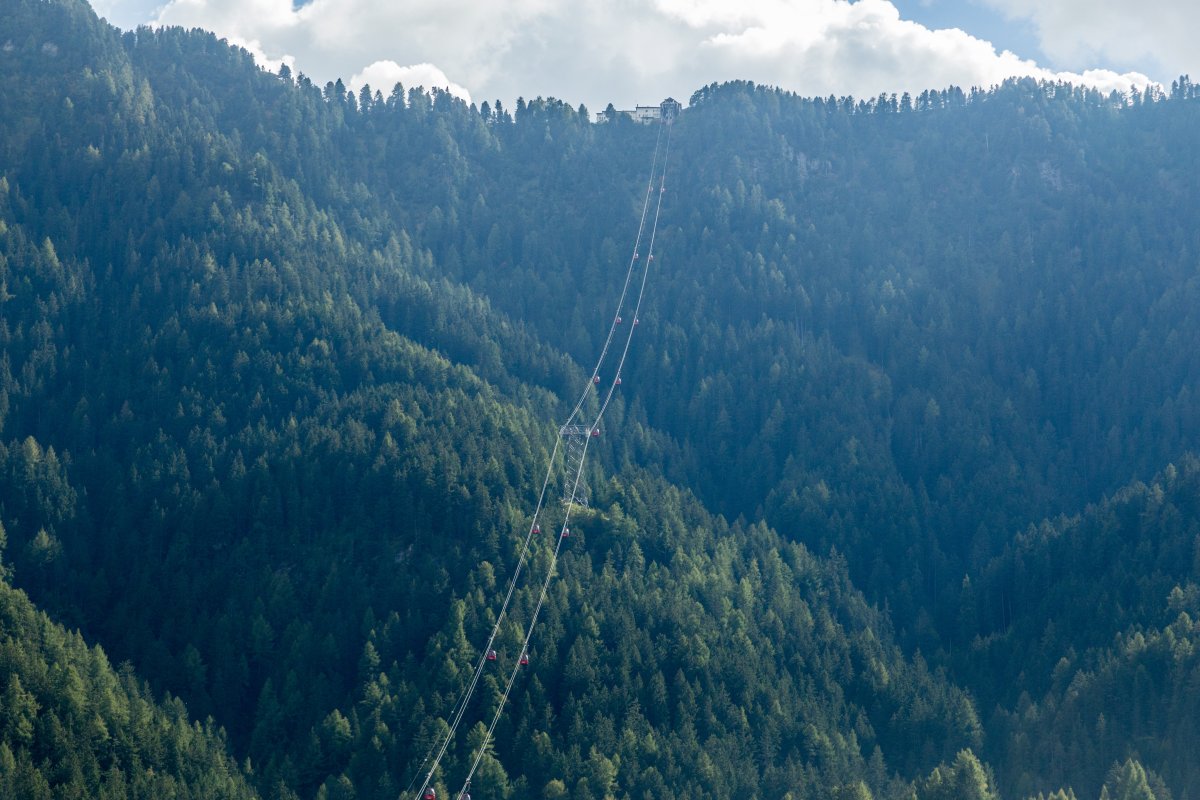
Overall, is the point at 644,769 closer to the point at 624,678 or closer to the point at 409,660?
the point at 624,678

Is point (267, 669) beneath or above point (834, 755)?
beneath

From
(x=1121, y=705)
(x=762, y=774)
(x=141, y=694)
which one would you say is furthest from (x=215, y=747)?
(x=1121, y=705)

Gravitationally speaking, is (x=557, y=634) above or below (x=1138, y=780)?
below

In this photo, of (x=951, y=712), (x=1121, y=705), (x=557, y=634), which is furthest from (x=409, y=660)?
(x=1121, y=705)

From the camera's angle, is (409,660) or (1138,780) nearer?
(1138,780)

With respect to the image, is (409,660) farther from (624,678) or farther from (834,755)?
(834,755)

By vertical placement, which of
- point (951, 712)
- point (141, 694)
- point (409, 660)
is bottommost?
point (141, 694)

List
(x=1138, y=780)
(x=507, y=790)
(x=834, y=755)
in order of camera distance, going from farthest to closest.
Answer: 1. (x=834, y=755)
2. (x=507, y=790)
3. (x=1138, y=780)

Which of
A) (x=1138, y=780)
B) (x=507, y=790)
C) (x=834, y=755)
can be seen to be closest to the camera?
(x=1138, y=780)

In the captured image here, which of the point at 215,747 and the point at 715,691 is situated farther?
the point at 715,691
